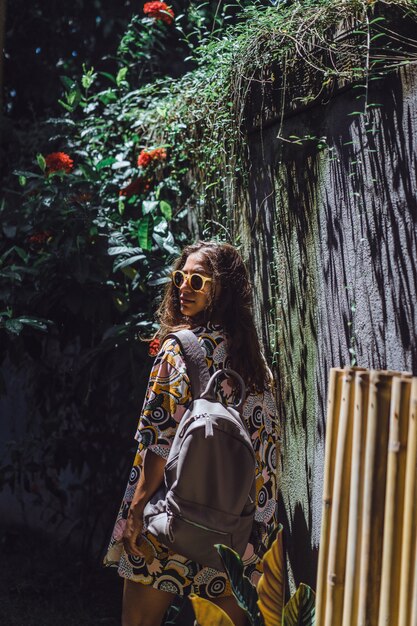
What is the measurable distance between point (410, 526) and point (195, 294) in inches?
55.9

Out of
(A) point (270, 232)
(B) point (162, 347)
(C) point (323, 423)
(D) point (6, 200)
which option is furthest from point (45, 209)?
(C) point (323, 423)

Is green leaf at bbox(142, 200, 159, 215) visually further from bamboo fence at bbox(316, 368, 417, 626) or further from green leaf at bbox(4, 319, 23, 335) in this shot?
bamboo fence at bbox(316, 368, 417, 626)

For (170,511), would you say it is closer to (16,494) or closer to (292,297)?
(292,297)

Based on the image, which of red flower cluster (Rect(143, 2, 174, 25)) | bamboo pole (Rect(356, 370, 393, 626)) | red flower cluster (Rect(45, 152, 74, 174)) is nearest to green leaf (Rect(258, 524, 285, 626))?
bamboo pole (Rect(356, 370, 393, 626))

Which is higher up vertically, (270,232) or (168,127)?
(168,127)

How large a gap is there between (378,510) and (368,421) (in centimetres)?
19

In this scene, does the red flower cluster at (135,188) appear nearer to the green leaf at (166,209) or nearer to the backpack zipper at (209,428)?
the green leaf at (166,209)

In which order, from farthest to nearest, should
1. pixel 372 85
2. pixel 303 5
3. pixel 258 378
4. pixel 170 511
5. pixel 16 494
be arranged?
pixel 16 494 < pixel 303 5 < pixel 258 378 < pixel 372 85 < pixel 170 511

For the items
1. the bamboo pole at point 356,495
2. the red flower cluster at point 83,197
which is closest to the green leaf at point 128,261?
the red flower cluster at point 83,197

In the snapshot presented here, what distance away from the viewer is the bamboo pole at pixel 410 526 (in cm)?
168

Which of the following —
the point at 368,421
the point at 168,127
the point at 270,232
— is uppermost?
the point at 168,127

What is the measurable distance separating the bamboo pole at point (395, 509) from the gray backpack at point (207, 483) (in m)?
0.80

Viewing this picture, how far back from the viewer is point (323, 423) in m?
3.01

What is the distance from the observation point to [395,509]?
172 cm
